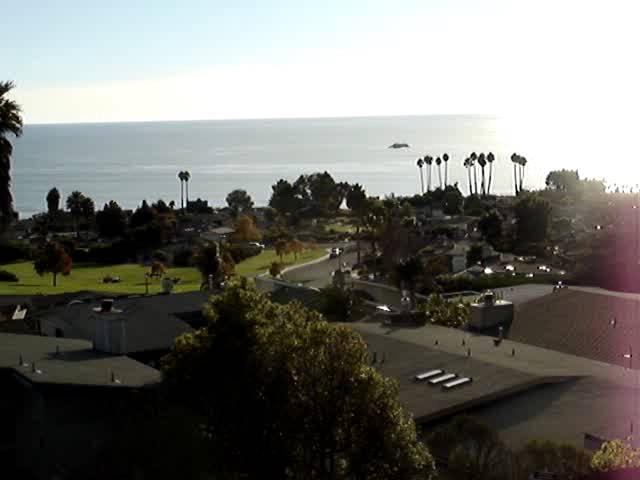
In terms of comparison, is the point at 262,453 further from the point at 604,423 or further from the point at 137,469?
the point at 604,423

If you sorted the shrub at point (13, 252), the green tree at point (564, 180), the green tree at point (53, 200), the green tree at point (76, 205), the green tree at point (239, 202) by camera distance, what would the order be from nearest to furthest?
the shrub at point (13, 252) → the green tree at point (76, 205) → the green tree at point (53, 200) → the green tree at point (239, 202) → the green tree at point (564, 180)

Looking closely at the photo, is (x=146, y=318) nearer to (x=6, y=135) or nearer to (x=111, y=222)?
(x=6, y=135)

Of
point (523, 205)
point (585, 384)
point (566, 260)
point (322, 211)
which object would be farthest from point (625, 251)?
point (322, 211)

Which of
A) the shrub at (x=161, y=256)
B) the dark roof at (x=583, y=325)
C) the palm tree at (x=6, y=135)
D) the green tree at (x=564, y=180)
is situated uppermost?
the palm tree at (x=6, y=135)

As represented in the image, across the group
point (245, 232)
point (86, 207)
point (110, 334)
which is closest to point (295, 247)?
point (245, 232)

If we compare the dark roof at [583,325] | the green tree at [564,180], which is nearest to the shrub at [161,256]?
the dark roof at [583,325]

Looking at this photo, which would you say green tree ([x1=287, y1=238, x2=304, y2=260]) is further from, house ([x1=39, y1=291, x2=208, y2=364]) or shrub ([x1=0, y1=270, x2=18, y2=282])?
house ([x1=39, y1=291, x2=208, y2=364])

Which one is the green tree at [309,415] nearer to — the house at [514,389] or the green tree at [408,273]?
the house at [514,389]
